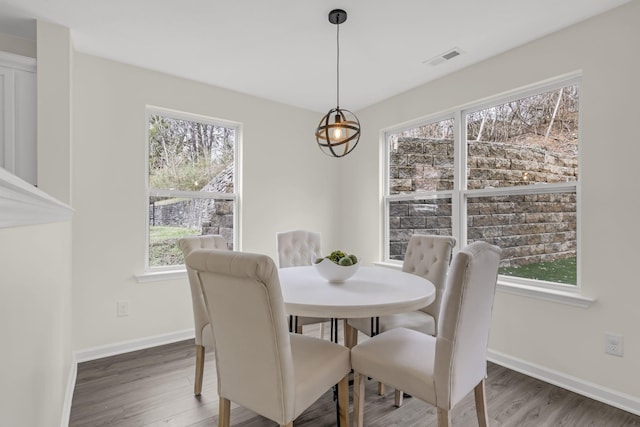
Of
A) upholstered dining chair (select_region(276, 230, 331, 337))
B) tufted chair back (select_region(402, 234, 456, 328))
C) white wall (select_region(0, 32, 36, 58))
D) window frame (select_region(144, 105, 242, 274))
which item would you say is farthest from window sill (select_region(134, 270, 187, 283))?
tufted chair back (select_region(402, 234, 456, 328))

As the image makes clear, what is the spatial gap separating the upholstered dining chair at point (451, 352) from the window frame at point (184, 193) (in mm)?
2252

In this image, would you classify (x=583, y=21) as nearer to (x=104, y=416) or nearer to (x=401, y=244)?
(x=401, y=244)

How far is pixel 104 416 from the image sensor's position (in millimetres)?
1986

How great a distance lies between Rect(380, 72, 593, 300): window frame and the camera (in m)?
2.41

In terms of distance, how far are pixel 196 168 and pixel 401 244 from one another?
94.1 inches

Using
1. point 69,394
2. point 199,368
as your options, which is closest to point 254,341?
point 199,368

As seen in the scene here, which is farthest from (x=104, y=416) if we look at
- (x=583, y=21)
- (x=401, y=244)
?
(x=583, y=21)

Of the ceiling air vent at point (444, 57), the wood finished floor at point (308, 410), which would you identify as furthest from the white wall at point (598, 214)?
the ceiling air vent at point (444, 57)

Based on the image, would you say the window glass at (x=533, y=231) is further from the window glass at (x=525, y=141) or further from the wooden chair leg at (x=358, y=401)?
the wooden chair leg at (x=358, y=401)

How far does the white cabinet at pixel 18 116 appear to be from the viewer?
2271 millimetres

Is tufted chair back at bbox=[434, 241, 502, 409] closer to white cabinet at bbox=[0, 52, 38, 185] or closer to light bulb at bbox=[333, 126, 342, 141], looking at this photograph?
light bulb at bbox=[333, 126, 342, 141]

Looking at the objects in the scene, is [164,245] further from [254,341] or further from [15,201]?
[15,201]

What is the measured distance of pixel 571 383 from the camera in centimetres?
233

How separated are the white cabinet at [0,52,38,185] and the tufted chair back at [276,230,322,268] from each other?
189cm
